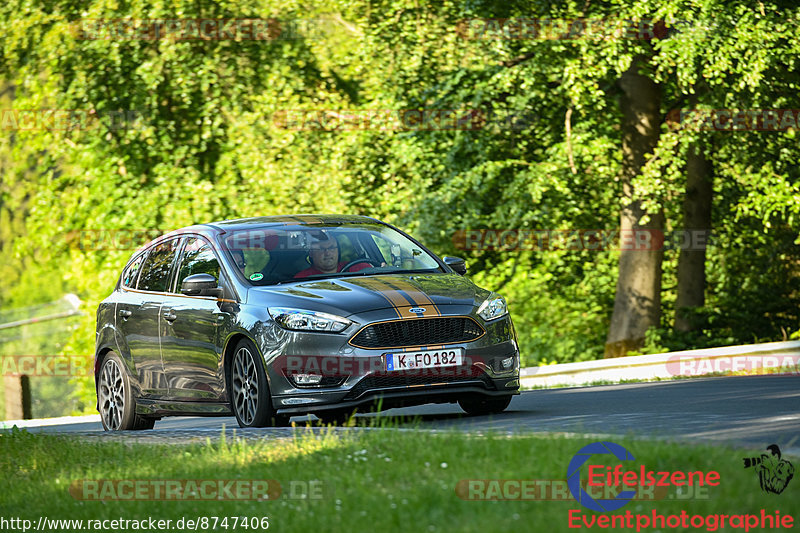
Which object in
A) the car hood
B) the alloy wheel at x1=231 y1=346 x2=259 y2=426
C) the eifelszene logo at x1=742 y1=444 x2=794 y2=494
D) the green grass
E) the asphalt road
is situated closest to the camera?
the green grass

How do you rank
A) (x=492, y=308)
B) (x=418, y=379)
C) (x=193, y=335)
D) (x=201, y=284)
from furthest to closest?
(x=193, y=335) < (x=201, y=284) < (x=492, y=308) < (x=418, y=379)

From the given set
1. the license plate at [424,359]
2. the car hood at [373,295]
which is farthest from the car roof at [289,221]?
the license plate at [424,359]

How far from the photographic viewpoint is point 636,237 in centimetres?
2123

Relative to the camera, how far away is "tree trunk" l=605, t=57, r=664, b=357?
2080cm

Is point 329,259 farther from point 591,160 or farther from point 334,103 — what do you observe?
point 334,103

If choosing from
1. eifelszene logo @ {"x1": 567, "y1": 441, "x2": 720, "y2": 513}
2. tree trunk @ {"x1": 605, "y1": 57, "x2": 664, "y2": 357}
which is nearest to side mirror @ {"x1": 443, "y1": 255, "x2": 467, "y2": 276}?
eifelszene logo @ {"x1": 567, "y1": 441, "x2": 720, "y2": 513}

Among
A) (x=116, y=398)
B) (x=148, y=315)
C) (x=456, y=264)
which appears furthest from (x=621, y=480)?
(x=116, y=398)

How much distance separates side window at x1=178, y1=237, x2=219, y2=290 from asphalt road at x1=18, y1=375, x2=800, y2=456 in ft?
4.46

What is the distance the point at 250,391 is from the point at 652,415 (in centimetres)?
305

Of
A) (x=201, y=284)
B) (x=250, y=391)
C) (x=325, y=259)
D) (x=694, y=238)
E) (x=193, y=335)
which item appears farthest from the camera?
(x=694, y=238)

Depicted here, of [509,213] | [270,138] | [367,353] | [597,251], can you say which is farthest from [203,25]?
[367,353]

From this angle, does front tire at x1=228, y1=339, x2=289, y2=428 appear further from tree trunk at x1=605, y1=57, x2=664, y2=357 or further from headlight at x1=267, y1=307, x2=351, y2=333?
tree trunk at x1=605, y1=57, x2=664, y2=357

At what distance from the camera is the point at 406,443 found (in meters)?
7.16

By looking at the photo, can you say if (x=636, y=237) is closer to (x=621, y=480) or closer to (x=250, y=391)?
(x=250, y=391)
